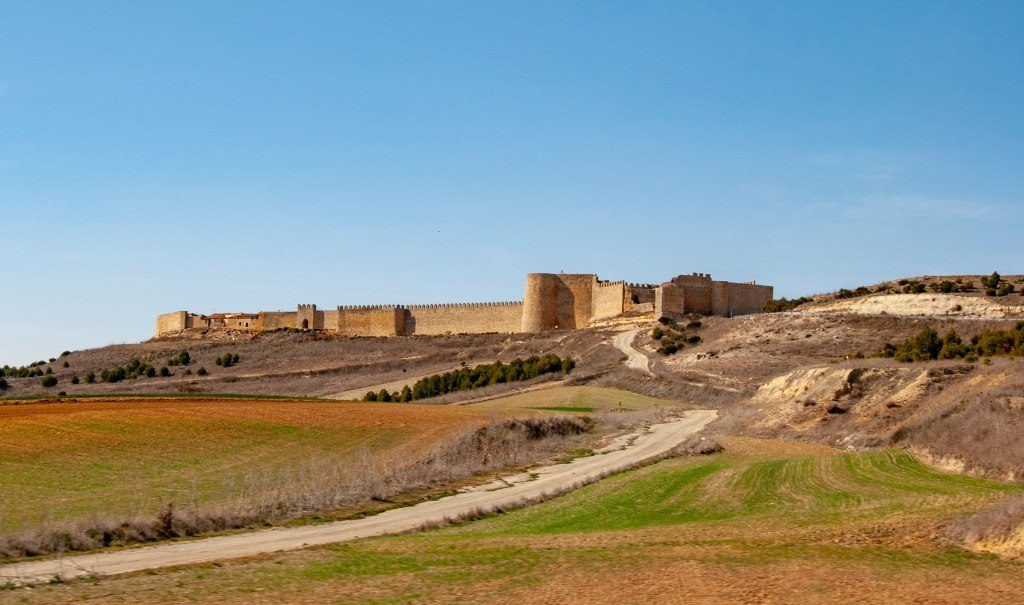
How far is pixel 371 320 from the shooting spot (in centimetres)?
8925

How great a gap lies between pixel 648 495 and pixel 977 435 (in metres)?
6.49

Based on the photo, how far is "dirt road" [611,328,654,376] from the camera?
52844 mm

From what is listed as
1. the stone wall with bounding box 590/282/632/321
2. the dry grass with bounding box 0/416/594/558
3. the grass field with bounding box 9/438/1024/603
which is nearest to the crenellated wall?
the stone wall with bounding box 590/282/632/321

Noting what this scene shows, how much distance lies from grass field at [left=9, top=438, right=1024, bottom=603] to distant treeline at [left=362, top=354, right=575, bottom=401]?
108ft

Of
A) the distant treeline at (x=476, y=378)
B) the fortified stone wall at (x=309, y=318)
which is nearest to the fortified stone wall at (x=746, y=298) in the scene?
the distant treeline at (x=476, y=378)

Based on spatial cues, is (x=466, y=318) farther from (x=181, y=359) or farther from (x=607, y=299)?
(x=181, y=359)

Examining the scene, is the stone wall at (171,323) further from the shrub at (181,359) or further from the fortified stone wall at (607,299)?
the fortified stone wall at (607,299)

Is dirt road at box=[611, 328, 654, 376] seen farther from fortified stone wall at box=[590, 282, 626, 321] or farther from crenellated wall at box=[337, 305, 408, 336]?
crenellated wall at box=[337, 305, 408, 336]

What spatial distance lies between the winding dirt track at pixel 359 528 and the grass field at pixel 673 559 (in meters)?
0.92

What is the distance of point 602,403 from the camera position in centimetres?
4153

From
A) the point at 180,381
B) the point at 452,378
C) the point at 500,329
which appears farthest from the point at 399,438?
the point at 500,329

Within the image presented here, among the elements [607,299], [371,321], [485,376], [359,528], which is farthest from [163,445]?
[371,321]

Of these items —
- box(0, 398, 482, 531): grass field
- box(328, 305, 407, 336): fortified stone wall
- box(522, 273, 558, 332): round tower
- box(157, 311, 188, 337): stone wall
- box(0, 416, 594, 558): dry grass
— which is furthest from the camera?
box(157, 311, 188, 337): stone wall

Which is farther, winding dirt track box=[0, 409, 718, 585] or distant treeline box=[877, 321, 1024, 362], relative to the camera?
distant treeline box=[877, 321, 1024, 362]
